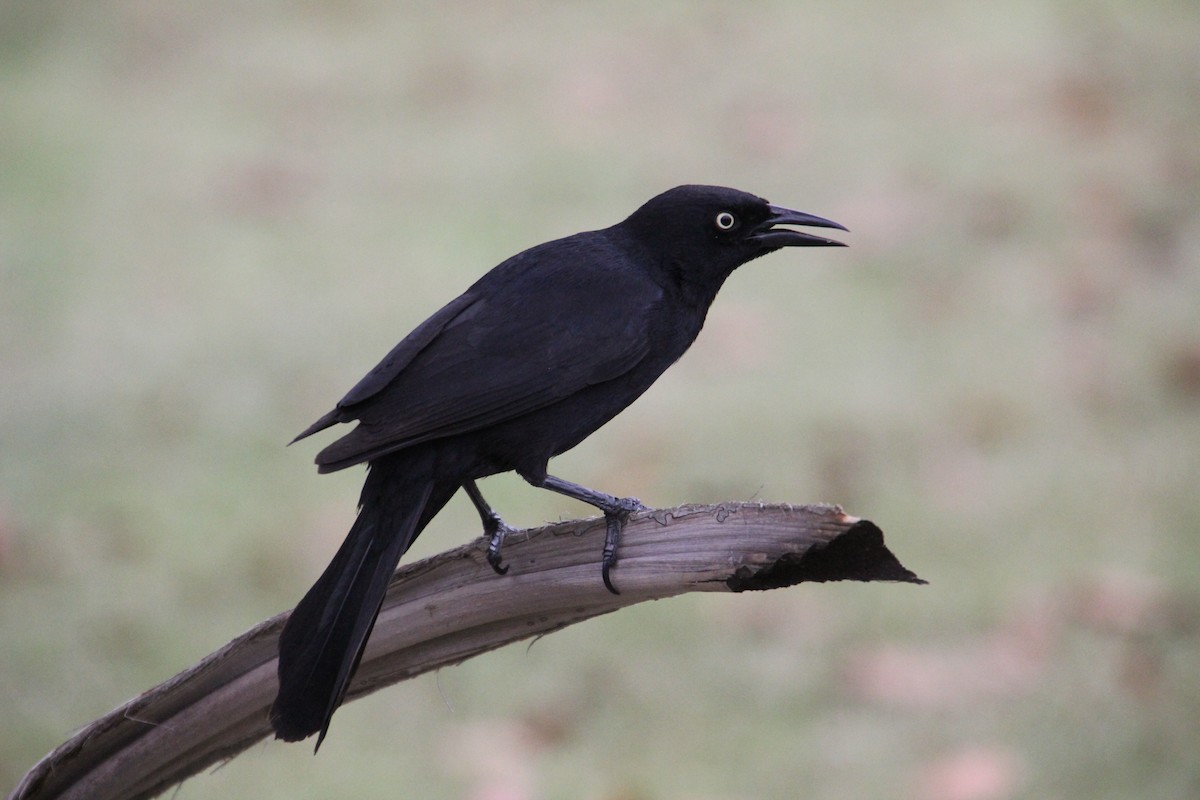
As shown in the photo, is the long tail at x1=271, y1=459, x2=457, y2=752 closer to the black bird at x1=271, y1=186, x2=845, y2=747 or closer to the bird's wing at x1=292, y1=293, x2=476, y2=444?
the black bird at x1=271, y1=186, x2=845, y2=747

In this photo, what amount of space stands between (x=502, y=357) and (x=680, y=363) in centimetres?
387

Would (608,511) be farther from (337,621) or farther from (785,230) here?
(785,230)

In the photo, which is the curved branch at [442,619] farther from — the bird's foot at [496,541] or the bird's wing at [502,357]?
the bird's wing at [502,357]

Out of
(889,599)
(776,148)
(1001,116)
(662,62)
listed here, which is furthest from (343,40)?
(889,599)

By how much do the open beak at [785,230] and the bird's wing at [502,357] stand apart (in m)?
0.30

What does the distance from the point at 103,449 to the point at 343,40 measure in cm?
466

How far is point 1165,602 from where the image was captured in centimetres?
524

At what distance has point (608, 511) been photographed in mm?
2846

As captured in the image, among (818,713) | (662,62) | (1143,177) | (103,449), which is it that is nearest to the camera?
(818,713)

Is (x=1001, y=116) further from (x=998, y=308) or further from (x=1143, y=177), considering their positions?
(x=998, y=308)

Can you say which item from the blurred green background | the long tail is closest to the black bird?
the long tail

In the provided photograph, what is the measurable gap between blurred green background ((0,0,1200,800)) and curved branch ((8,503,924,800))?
0.73ft

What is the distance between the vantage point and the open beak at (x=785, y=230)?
11.0 feet

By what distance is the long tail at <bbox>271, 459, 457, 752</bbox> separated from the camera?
2477mm
